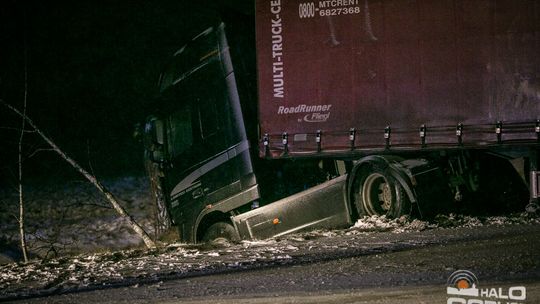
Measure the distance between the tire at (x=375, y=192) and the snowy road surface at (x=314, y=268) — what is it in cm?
22

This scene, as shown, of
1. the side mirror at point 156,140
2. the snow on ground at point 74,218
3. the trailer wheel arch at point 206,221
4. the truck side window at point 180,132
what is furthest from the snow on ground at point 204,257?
the snow on ground at point 74,218

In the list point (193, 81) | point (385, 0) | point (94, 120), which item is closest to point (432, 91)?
point (385, 0)

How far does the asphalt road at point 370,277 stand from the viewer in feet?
22.1

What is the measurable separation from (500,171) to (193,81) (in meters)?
5.09

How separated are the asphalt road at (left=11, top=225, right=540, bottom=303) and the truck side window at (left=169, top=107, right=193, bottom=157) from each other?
12.8ft

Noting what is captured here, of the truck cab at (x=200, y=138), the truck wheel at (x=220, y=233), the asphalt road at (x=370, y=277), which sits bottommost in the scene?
the asphalt road at (x=370, y=277)

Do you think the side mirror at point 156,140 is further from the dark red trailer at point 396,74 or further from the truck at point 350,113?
the dark red trailer at point 396,74

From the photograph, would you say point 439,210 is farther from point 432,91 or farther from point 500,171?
point 432,91

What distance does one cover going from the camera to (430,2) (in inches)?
395

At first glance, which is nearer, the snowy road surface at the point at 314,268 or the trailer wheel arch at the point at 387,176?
the snowy road surface at the point at 314,268

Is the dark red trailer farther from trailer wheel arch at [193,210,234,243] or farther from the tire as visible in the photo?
trailer wheel arch at [193,210,234,243]

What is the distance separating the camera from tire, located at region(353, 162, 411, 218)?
35.1ft

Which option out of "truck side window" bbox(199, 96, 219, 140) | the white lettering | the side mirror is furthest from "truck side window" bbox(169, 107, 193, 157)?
the white lettering

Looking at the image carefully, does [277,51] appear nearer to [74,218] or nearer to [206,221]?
[206,221]
